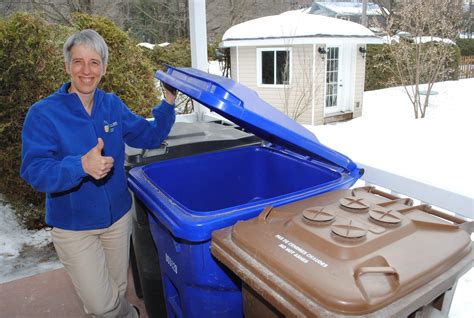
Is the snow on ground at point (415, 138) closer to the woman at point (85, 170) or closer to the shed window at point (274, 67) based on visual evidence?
the shed window at point (274, 67)

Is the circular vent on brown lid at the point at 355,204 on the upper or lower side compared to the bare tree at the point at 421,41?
lower

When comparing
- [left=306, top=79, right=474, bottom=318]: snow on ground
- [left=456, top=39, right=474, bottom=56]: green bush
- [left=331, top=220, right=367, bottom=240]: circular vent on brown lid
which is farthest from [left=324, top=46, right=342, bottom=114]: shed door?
[left=456, top=39, right=474, bottom=56]: green bush

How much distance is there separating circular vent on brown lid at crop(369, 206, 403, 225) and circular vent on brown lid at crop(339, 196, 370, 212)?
0.11 feet

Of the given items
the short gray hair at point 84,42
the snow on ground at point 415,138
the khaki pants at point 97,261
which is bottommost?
the snow on ground at point 415,138

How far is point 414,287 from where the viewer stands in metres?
0.97

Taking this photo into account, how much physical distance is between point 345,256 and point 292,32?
368 inches

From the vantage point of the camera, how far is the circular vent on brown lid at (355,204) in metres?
1.30

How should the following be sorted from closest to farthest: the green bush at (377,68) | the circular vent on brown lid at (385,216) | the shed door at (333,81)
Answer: the circular vent on brown lid at (385,216), the shed door at (333,81), the green bush at (377,68)

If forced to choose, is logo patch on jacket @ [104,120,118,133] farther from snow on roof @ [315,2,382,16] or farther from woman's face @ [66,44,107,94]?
snow on roof @ [315,2,382,16]

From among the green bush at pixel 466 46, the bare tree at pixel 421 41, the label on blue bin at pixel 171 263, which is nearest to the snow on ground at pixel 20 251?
the label on blue bin at pixel 171 263

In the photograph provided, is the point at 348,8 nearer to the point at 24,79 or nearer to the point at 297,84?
the point at 297,84

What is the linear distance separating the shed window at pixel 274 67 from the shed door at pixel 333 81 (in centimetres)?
141

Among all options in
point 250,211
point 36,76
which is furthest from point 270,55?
point 250,211

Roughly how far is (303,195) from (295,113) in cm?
912
